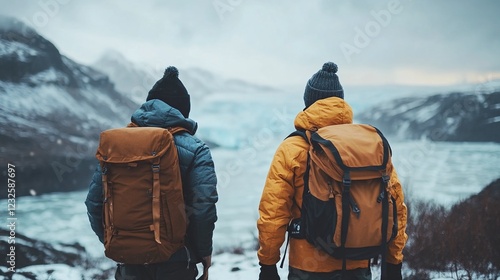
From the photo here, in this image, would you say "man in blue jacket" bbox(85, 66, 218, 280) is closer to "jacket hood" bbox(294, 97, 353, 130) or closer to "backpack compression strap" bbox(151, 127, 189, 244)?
"backpack compression strap" bbox(151, 127, 189, 244)

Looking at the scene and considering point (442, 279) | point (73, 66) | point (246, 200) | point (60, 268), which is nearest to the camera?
point (442, 279)

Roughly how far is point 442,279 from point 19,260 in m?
7.62

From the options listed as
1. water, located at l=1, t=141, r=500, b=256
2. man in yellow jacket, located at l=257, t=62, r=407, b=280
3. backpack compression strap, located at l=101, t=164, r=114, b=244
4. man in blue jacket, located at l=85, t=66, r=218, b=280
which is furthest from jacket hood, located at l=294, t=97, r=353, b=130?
water, located at l=1, t=141, r=500, b=256

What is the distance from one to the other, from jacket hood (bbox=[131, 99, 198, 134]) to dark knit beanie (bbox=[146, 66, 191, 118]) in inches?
5.4

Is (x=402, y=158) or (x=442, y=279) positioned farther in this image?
(x=402, y=158)

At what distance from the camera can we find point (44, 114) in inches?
→ 786

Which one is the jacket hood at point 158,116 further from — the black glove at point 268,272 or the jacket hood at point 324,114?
the black glove at point 268,272

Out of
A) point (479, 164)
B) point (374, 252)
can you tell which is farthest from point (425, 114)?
point (374, 252)

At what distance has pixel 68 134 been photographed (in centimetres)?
2195

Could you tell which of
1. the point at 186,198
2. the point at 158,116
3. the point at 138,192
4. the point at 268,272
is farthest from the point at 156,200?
the point at 268,272

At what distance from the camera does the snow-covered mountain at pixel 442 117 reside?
19781 mm

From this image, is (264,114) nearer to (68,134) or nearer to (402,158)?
(402,158)

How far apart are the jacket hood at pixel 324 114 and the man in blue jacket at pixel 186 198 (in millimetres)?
659

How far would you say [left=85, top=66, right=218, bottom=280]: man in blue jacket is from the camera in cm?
215
